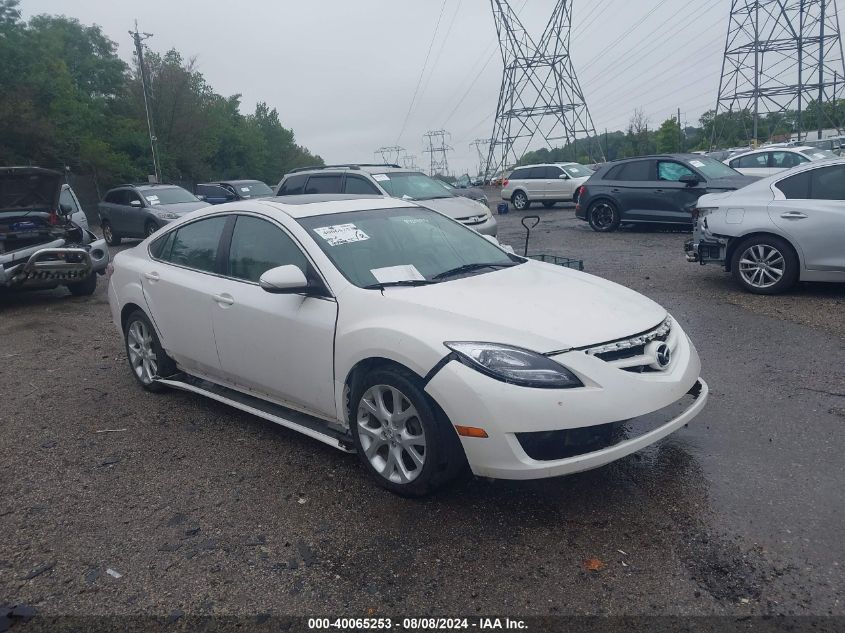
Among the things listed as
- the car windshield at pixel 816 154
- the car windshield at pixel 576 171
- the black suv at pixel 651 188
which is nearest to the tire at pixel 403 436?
the black suv at pixel 651 188

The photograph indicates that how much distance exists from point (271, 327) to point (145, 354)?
1966 mm

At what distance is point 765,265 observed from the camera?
8.14 m

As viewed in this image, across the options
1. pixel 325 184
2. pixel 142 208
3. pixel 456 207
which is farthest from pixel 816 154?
pixel 142 208

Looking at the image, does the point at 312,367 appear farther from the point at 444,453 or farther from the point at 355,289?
the point at 444,453

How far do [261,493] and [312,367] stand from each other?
759 millimetres

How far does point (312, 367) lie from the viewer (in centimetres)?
410

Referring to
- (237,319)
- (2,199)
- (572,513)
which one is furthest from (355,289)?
(2,199)

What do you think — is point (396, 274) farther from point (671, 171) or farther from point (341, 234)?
point (671, 171)

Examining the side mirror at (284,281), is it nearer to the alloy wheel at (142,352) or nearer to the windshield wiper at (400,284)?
the windshield wiper at (400,284)

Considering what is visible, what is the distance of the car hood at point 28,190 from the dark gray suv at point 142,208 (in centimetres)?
677

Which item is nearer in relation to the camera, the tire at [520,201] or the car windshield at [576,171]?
the car windshield at [576,171]

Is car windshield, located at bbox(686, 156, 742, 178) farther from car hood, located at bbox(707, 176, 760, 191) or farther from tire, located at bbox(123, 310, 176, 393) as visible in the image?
tire, located at bbox(123, 310, 176, 393)

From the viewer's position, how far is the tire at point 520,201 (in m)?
25.4

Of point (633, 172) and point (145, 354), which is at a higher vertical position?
point (633, 172)
